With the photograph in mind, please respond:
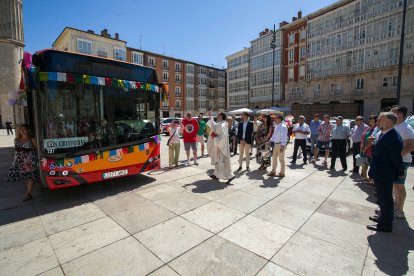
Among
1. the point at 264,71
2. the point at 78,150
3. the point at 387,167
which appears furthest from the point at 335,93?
the point at 78,150

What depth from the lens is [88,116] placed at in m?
4.86

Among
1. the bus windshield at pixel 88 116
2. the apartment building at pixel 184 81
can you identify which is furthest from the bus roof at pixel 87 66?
the apartment building at pixel 184 81

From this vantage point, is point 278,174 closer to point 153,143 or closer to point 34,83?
point 153,143

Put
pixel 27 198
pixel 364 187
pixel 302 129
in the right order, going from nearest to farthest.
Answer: pixel 27 198
pixel 364 187
pixel 302 129

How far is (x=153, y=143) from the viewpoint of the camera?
612 centimetres

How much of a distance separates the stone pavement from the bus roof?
2.74m

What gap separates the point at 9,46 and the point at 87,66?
38.3 m

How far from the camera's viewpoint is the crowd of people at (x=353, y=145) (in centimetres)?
352

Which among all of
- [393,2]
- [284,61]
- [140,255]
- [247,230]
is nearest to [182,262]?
[140,255]

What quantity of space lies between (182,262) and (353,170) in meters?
6.69

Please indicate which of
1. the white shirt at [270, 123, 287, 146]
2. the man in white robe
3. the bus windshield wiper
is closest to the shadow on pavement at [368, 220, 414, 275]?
the white shirt at [270, 123, 287, 146]

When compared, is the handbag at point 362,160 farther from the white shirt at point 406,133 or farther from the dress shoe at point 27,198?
the dress shoe at point 27,198

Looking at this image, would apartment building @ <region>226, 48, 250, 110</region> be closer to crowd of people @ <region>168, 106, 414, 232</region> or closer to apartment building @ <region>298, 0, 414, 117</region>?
apartment building @ <region>298, 0, 414, 117</region>

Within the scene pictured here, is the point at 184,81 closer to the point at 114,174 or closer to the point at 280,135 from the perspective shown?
the point at 280,135
